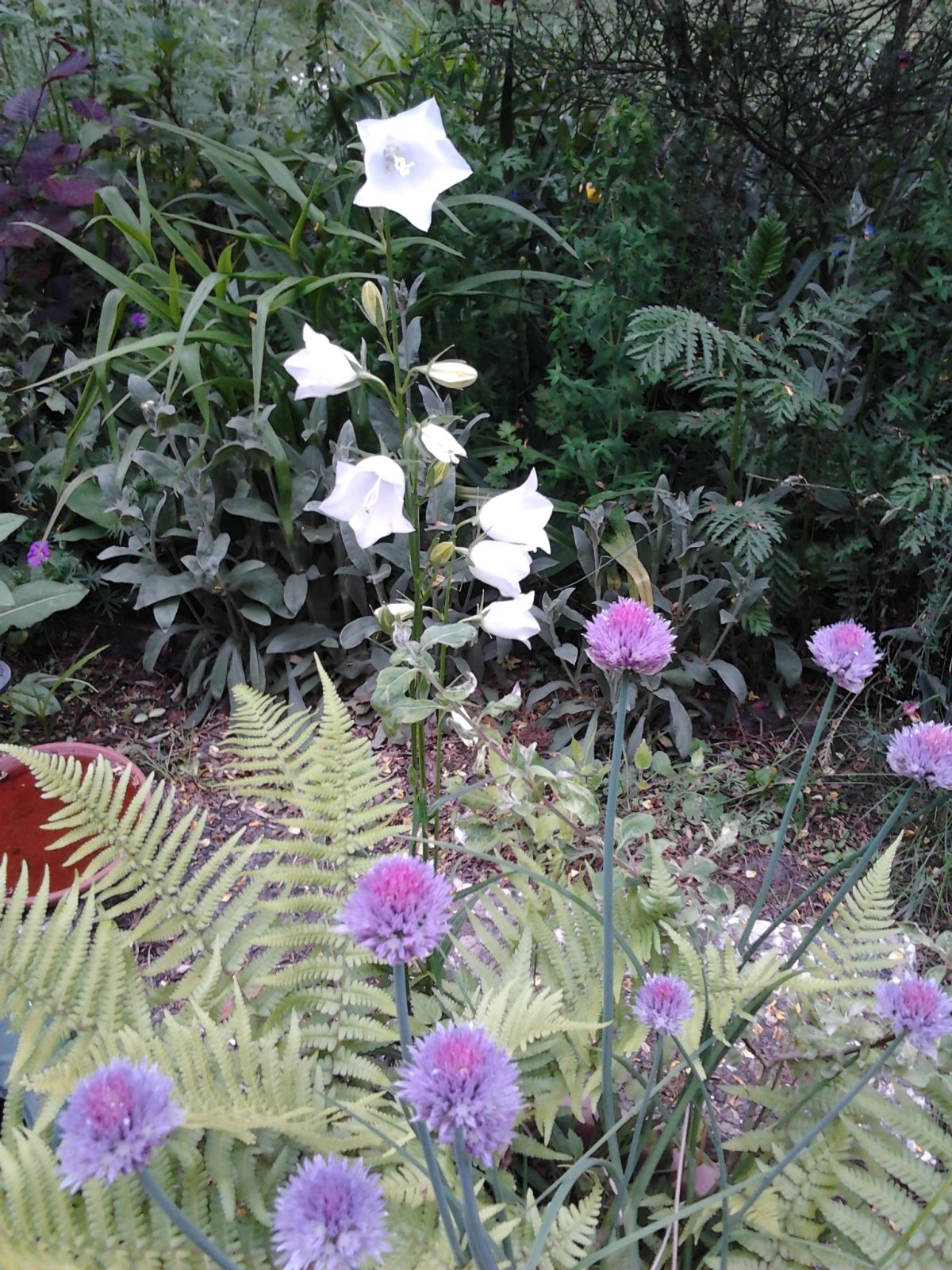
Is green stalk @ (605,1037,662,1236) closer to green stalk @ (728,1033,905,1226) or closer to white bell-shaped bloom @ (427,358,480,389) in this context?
green stalk @ (728,1033,905,1226)

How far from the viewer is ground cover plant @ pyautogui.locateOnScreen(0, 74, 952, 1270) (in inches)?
25.7

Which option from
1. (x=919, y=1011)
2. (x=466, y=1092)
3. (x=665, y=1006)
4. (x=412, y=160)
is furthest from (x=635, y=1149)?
(x=412, y=160)

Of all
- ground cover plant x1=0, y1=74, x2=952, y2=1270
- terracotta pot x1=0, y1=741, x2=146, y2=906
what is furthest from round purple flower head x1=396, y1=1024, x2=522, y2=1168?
terracotta pot x1=0, y1=741, x2=146, y2=906

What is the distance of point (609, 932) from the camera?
896mm

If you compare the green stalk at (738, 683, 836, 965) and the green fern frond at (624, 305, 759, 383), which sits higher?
the green fern frond at (624, 305, 759, 383)

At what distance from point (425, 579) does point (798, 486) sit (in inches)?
51.4

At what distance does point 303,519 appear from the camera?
2379mm

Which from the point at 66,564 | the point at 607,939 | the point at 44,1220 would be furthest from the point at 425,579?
the point at 66,564

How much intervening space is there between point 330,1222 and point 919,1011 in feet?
1.51

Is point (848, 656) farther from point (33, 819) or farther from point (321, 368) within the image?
point (33, 819)

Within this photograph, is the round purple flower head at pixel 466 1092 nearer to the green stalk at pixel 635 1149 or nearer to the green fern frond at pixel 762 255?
the green stalk at pixel 635 1149

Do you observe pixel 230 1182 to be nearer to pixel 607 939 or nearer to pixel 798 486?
pixel 607 939

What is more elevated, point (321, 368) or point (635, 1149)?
point (321, 368)

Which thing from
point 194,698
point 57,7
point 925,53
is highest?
point 925,53
